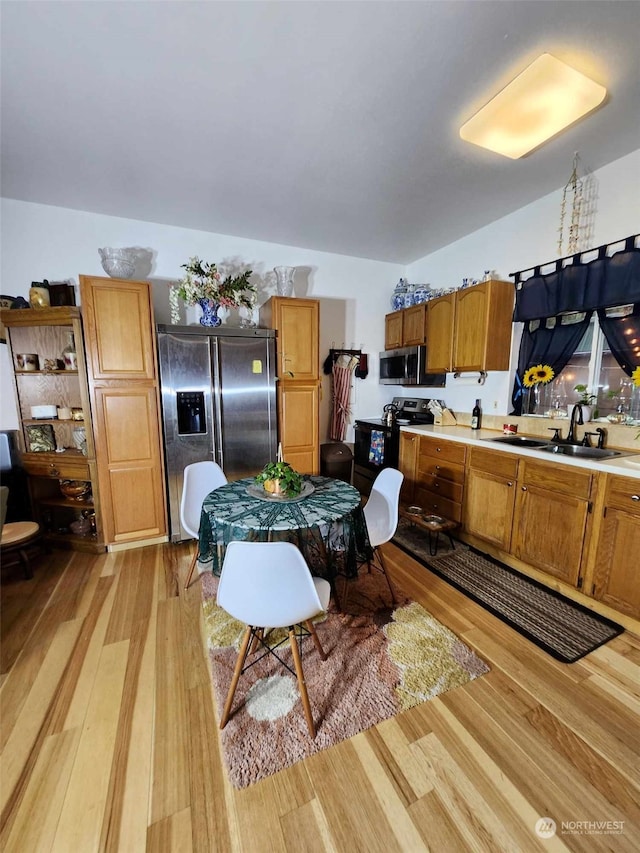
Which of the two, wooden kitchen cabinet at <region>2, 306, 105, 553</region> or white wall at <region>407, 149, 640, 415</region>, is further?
wooden kitchen cabinet at <region>2, 306, 105, 553</region>

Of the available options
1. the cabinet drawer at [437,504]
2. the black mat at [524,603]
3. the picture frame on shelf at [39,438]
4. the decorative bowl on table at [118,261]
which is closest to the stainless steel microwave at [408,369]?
the cabinet drawer at [437,504]

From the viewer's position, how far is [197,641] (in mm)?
1896

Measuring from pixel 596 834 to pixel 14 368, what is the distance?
4.17 metres

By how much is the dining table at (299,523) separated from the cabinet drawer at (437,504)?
4.55ft

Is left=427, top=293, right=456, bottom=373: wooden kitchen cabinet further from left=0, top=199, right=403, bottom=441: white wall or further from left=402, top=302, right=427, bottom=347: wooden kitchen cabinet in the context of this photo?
left=0, top=199, right=403, bottom=441: white wall

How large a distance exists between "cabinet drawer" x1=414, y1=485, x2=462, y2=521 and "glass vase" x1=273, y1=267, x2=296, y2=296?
235cm

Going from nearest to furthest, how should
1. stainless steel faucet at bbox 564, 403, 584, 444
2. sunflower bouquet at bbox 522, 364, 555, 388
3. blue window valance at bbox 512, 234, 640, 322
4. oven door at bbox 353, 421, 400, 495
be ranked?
blue window valance at bbox 512, 234, 640, 322, stainless steel faucet at bbox 564, 403, 584, 444, sunflower bouquet at bbox 522, 364, 555, 388, oven door at bbox 353, 421, 400, 495

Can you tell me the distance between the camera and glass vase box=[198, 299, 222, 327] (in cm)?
298

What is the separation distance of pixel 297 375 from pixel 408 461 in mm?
1438

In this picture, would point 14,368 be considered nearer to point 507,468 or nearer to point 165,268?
point 165,268

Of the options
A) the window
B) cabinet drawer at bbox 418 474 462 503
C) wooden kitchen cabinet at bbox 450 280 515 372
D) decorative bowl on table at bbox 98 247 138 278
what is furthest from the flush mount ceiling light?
decorative bowl on table at bbox 98 247 138 278

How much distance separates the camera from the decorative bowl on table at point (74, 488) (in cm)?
286

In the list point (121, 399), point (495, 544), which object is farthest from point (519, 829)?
point (121, 399)

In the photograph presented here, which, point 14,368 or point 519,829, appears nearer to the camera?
point 519,829
